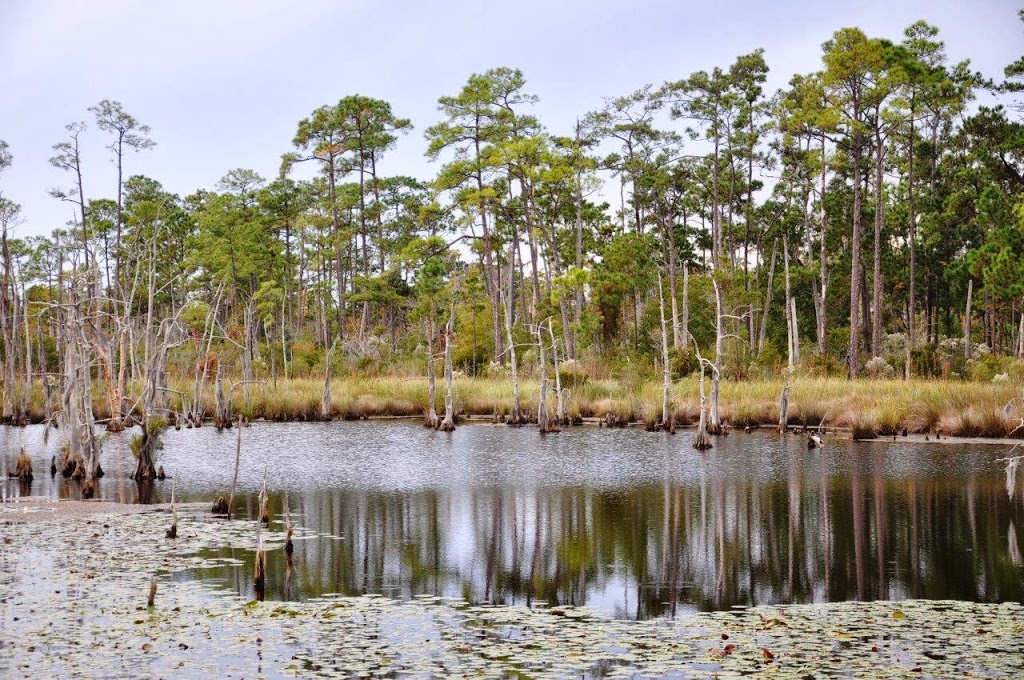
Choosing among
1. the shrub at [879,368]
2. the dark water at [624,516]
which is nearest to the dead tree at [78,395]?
the dark water at [624,516]

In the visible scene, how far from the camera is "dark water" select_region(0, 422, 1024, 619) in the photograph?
13.4 m

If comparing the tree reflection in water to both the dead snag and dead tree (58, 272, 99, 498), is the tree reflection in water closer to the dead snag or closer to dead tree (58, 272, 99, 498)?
dead tree (58, 272, 99, 498)

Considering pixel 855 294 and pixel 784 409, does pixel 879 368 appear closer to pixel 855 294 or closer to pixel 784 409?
pixel 855 294

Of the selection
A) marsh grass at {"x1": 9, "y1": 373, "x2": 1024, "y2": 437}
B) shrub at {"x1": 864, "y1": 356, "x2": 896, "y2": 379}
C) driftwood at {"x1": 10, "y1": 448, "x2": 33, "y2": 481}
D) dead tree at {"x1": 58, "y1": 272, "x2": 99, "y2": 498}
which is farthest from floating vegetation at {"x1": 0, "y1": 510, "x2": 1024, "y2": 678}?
shrub at {"x1": 864, "y1": 356, "x2": 896, "y2": 379}

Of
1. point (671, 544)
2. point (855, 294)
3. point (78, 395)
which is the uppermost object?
point (855, 294)

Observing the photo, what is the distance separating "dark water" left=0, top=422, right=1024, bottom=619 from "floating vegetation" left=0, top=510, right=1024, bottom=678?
2.46ft

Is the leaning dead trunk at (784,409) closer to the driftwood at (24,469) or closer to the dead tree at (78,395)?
the dead tree at (78,395)

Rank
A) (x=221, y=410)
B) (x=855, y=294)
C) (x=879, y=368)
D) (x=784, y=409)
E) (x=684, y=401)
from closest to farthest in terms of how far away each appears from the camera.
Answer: (x=784, y=409)
(x=684, y=401)
(x=221, y=410)
(x=879, y=368)
(x=855, y=294)

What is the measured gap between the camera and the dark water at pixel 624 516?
528 inches

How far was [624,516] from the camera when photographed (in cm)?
1928

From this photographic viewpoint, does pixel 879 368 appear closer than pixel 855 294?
Yes

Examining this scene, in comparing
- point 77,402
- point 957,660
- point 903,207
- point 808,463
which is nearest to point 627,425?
point 808,463

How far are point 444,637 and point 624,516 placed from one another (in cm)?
893

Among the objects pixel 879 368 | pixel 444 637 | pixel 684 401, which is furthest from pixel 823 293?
pixel 444 637
